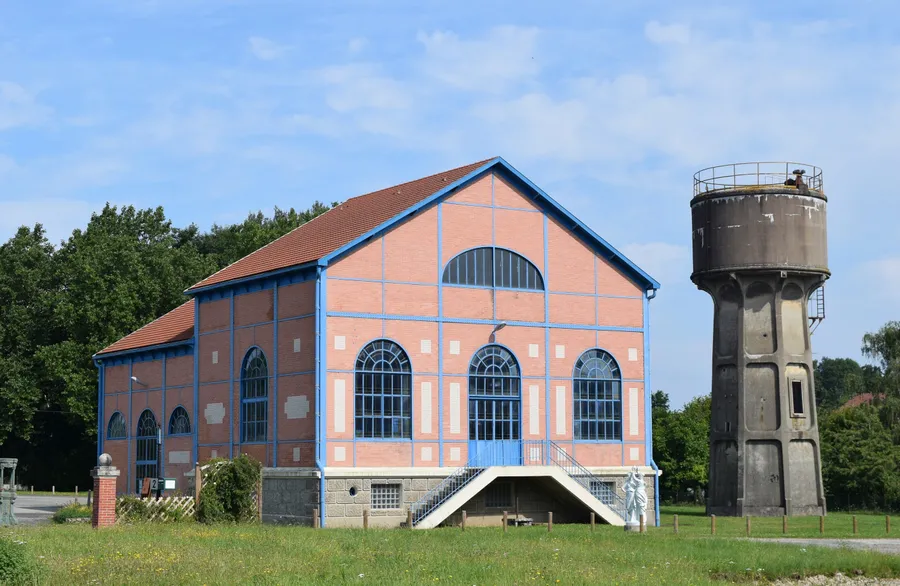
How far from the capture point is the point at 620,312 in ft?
150

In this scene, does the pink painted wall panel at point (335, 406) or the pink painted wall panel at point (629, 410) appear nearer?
the pink painted wall panel at point (335, 406)

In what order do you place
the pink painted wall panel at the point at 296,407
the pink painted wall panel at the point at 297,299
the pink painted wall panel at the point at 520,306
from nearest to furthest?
1. the pink painted wall panel at the point at 296,407
2. the pink painted wall panel at the point at 297,299
3. the pink painted wall panel at the point at 520,306

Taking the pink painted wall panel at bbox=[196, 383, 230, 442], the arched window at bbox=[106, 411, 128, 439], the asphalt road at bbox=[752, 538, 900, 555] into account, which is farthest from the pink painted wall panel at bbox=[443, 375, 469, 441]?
the arched window at bbox=[106, 411, 128, 439]

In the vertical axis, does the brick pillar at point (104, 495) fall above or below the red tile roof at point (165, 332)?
below

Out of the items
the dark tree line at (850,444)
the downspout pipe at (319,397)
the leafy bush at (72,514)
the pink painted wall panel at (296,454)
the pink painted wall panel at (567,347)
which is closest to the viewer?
the downspout pipe at (319,397)

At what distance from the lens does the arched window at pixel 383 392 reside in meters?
40.0

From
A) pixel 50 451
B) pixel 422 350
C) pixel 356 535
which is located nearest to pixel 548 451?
pixel 422 350

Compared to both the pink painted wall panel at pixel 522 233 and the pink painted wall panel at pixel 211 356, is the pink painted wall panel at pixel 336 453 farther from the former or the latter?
the pink painted wall panel at pixel 522 233

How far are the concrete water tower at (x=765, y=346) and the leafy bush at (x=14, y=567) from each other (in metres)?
37.0

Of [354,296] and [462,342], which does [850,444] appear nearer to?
A: [462,342]

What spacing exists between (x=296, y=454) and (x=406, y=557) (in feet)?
46.4

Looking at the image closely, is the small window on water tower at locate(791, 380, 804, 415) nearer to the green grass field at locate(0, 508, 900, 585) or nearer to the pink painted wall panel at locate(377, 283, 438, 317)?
the pink painted wall panel at locate(377, 283, 438, 317)

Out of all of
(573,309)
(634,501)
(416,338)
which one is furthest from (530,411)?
(634,501)

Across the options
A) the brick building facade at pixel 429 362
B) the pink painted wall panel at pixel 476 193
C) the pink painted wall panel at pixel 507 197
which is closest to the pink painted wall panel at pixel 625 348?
the brick building facade at pixel 429 362
